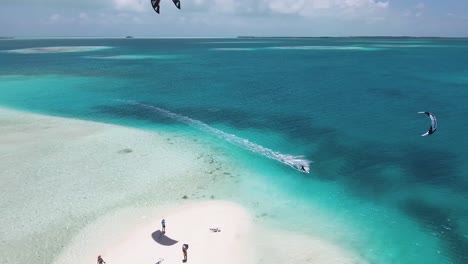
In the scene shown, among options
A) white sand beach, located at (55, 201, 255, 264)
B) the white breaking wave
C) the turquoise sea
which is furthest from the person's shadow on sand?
the white breaking wave

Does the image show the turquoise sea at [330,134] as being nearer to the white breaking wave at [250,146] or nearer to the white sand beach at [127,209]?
the white breaking wave at [250,146]

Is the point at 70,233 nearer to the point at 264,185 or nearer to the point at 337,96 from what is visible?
the point at 264,185

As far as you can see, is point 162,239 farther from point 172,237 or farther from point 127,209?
point 127,209

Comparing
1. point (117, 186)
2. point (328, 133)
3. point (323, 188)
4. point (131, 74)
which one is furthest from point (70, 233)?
point (131, 74)

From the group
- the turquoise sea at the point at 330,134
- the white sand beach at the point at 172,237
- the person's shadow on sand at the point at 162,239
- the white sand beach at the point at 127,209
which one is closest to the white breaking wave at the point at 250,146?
the turquoise sea at the point at 330,134

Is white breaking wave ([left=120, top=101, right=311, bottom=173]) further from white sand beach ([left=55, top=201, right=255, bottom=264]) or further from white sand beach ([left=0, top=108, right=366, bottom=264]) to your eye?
white sand beach ([left=55, top=201, right=255, bottom=264])

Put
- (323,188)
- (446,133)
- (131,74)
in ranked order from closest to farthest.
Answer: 1. (323,188)
2. (446,133)
3. (131,74)
